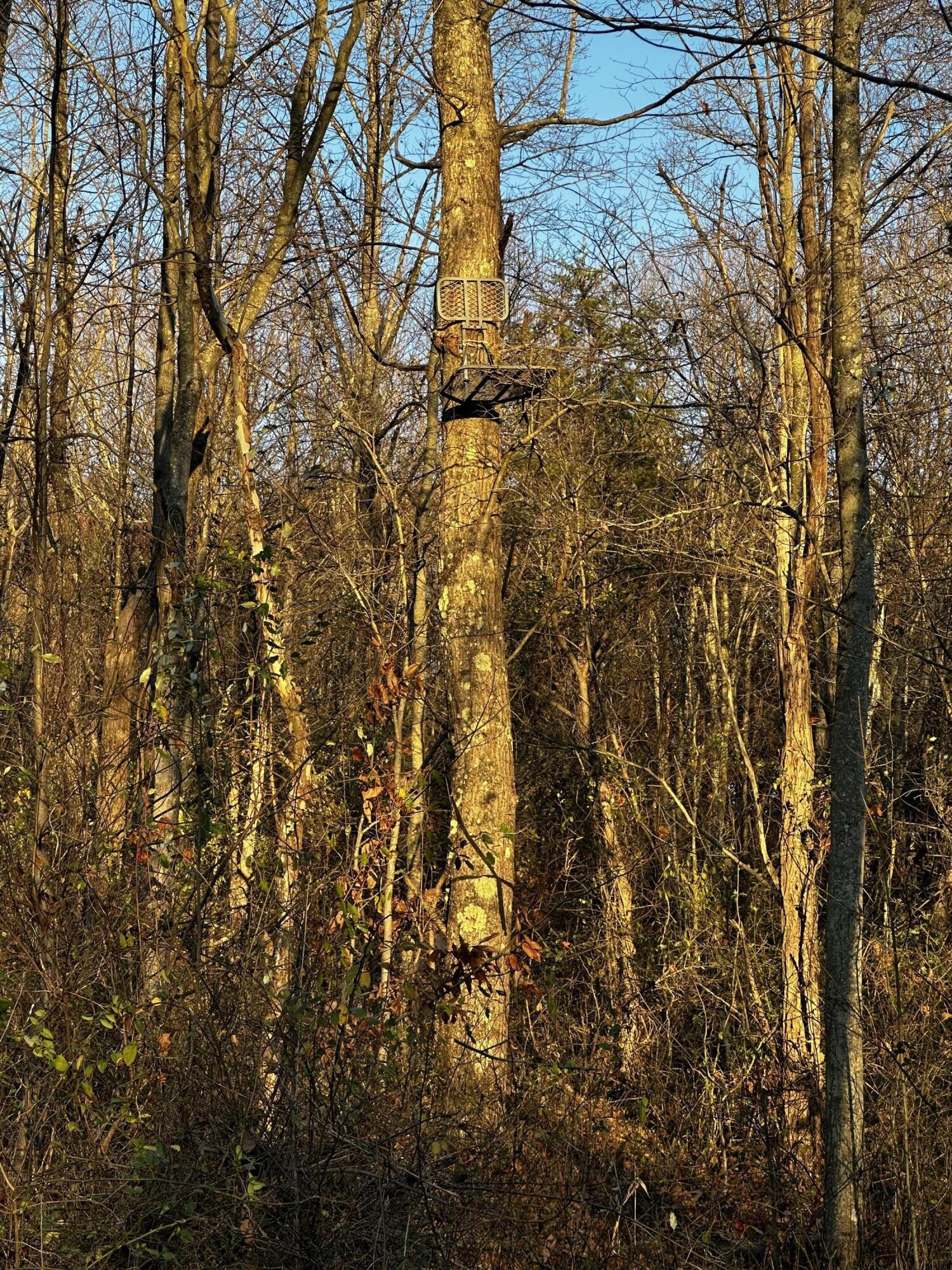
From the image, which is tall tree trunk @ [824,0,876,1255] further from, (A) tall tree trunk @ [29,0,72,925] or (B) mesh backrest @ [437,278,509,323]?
(A) tall tree trunk @ [29,0,72,925]

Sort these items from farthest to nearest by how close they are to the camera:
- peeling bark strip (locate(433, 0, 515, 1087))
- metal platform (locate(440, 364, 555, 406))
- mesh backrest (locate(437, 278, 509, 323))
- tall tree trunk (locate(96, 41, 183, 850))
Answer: mesh backrest (locate(437, 278, 509, 323)), peeling bark strip (locate(433, 0, 515, 1087)), metal platform (locate(440, 364, 555, 406)), tall tree trunk (locate(96, 41, 183, 850))

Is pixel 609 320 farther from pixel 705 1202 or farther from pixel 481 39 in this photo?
pixel 705 1202

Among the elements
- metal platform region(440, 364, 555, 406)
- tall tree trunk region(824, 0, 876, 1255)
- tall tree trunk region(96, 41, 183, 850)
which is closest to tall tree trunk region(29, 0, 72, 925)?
tall tree trunk region(96, 41, 183, 850)

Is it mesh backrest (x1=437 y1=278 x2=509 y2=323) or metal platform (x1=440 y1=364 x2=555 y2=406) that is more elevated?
mesh backrest (x1=437 y1=278 x2=509 y2=323)

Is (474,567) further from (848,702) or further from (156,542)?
(848,702)

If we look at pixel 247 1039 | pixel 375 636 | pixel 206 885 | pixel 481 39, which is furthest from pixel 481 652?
pixel 481 39

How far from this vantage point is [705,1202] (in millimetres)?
6660

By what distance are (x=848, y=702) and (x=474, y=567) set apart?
2.35m

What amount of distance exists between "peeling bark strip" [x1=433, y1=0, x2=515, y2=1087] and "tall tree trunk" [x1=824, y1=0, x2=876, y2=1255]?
1.80 metres

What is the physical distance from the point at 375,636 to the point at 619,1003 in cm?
301

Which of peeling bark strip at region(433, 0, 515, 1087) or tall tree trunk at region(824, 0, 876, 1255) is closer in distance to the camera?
tall tree trunk at region(824, 0, 876, 1255)

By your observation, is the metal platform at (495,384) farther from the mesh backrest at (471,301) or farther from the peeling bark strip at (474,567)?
the mesh backrest at (471,301)

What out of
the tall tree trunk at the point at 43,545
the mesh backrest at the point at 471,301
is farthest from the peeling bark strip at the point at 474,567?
the tall tree trunk at the point at 43,545

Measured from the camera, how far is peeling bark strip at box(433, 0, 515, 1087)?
21.9 ft
